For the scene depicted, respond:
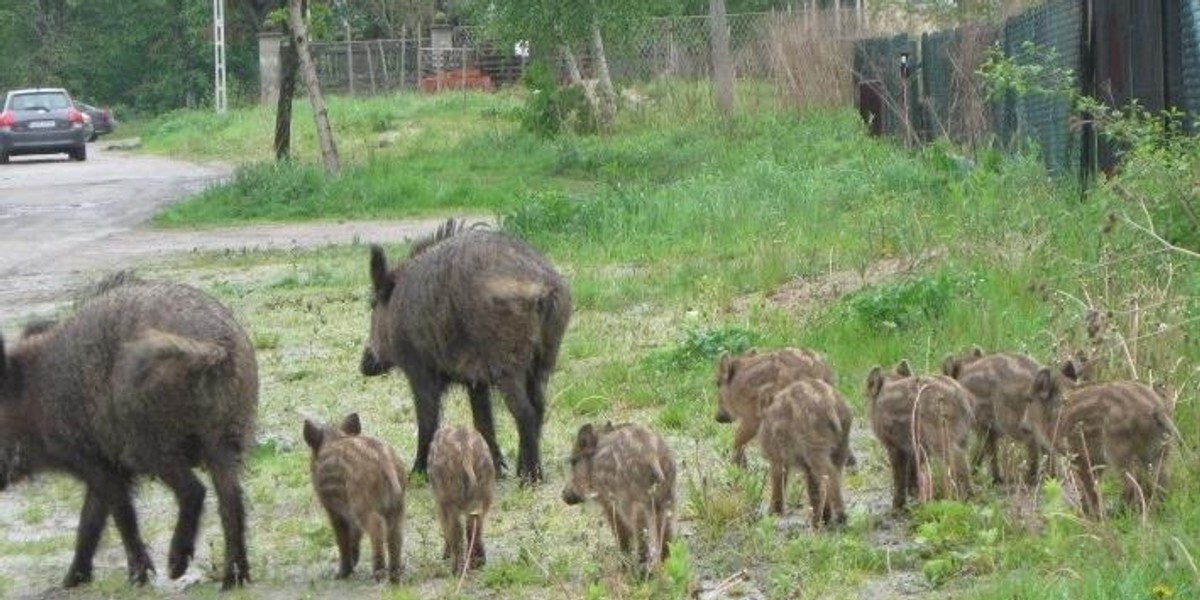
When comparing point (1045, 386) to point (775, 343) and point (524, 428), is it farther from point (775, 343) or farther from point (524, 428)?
point (775, 343)

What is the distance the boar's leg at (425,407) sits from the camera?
35.2 ft

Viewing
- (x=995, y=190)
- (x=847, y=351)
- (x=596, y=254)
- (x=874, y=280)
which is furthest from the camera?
(x=596, y=254)

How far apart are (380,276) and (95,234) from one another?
696 inches

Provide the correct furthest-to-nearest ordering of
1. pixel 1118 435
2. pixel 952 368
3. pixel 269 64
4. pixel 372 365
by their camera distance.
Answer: pixel 269 64, pixel 372 365, pixel 952 368, pixel 1118 435

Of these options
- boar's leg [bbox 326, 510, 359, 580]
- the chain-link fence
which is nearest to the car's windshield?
the chain-link fence

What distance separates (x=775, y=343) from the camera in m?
13.0

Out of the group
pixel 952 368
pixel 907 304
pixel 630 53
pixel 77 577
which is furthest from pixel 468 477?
pixel 630 53

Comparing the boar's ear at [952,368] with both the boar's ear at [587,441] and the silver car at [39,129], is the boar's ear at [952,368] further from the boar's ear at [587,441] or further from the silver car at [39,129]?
the silver car at [39,129]

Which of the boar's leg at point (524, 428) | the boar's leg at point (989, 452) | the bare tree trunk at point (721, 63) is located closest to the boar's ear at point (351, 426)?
the boar's leg at point (524, 428)

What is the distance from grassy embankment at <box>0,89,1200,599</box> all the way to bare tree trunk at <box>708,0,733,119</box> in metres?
10.3

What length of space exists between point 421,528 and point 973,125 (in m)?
15.2

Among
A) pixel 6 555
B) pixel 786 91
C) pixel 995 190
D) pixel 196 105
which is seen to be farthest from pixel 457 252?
pixel 196 105

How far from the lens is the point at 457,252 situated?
1063cm

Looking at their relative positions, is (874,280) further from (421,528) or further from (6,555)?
(6,555)
